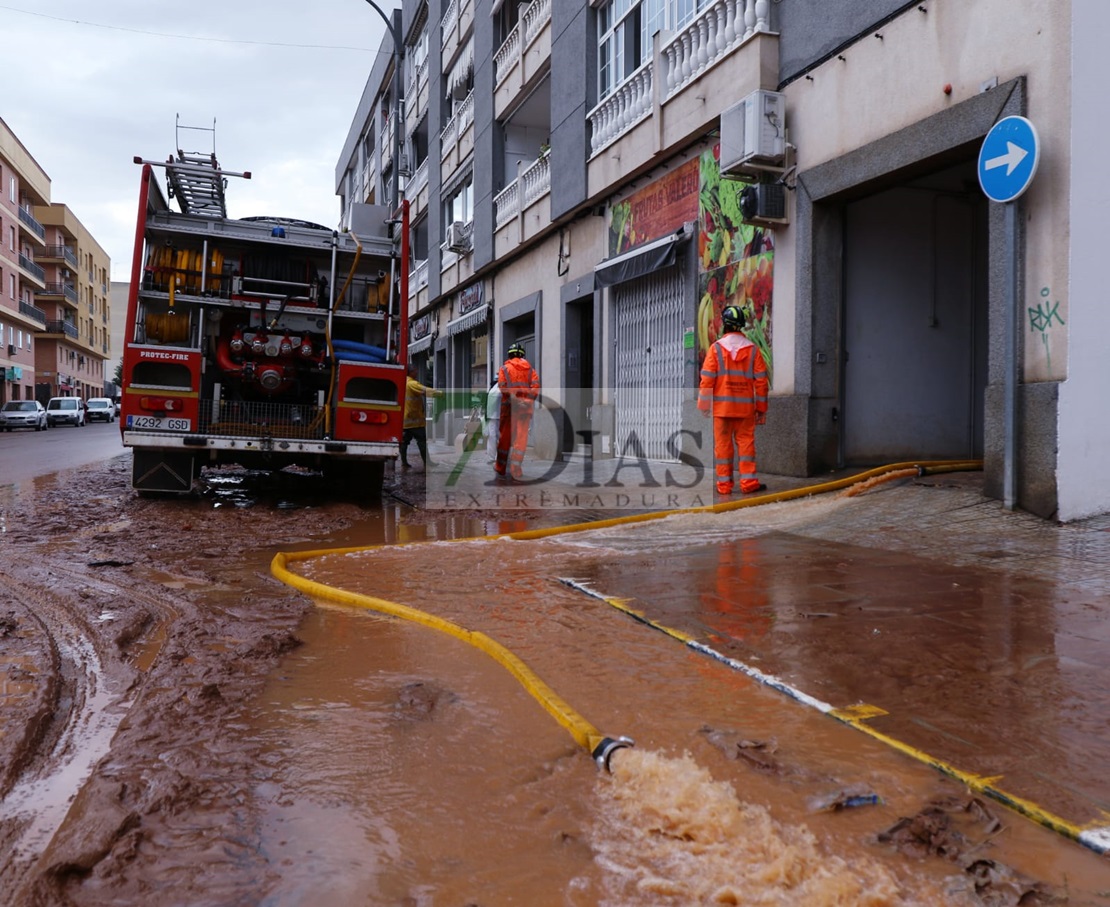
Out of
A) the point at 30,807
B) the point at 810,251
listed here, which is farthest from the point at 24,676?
the point at 810,251

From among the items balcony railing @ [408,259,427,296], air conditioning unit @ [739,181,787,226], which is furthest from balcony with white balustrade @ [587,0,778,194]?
balcony railing @ [408,259,427,296]

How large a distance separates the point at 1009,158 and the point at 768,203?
3.25 meters

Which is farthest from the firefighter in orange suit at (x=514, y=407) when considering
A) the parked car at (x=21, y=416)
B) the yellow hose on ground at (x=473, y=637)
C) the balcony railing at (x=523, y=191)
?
the parked car at (x=21, y=416)

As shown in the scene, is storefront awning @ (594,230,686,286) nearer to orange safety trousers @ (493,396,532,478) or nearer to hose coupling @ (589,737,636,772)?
orange safety trousers @ (493,396,532,478)

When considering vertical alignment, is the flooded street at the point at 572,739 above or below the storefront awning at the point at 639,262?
below

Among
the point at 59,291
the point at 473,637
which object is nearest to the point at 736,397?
the point at 473,637

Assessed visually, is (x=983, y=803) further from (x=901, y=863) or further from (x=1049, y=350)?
(x=1049, y=350)

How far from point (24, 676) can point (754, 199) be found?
26.2 feet

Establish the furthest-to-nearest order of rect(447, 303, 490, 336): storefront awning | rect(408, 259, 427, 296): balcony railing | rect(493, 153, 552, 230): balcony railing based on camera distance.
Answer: rect(408, 259, 427, 296): balcony railing
rect(447, 303, 490, 336): storefront awning
rect(493, 153, 552, 230): balcony railing

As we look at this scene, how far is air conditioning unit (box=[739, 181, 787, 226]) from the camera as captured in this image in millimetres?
9203

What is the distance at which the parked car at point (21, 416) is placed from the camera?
36.5 m

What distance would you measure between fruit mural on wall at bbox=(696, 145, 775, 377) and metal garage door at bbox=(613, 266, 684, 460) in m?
0.98

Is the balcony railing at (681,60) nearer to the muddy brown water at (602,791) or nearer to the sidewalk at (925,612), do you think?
the sidewalk at (925,612)

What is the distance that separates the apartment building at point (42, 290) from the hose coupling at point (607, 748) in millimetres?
55776
